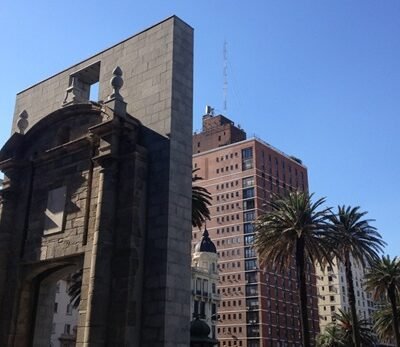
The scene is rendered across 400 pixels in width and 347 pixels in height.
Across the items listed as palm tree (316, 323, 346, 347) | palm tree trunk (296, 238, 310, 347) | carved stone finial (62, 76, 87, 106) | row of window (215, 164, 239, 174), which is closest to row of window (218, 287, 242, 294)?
row of window (215, 164, 239, 174)

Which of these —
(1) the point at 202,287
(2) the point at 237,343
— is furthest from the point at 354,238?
(2) the point at 237,343

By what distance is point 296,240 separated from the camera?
34.1m

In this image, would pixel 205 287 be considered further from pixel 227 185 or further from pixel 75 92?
pixel 75 92

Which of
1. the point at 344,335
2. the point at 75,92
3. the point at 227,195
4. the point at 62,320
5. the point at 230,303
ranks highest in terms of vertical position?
the point at 227,195

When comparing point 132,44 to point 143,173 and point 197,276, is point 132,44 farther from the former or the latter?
Answer: point 197,276

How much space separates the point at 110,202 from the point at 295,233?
20367 mm

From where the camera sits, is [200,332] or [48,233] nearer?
[200,332]

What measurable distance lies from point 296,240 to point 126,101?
64.4 feet

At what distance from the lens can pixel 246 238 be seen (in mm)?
115188

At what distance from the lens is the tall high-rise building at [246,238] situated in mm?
108625

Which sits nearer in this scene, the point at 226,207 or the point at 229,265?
the point at 229,265

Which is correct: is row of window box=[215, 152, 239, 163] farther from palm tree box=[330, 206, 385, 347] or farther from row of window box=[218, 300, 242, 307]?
palm tree box=[330, 206, 385, 347]

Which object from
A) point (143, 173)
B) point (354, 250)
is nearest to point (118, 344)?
point (143, 173)

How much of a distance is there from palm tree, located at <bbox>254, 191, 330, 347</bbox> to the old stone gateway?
18.0 metres
